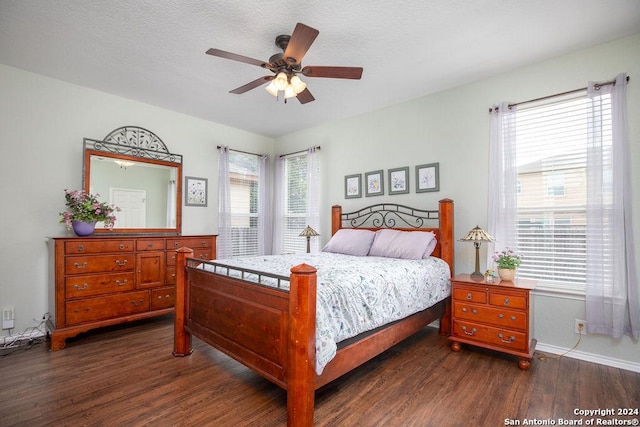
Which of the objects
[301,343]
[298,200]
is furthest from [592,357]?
[298,200]

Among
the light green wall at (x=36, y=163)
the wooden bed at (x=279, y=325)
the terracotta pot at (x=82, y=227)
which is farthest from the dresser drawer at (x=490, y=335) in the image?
the light green wall at (x=36, y=163)

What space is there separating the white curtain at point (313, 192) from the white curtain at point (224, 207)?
4.21 ft

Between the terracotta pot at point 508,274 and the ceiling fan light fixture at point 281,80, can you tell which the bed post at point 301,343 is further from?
the terracotta pot at point 508,274

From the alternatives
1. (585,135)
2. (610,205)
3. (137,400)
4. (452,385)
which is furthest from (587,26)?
(137,400)

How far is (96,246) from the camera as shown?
3.15m

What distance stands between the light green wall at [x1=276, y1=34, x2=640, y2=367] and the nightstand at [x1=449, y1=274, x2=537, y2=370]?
0.50 meters

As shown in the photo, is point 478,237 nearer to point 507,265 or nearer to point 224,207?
point 507,265

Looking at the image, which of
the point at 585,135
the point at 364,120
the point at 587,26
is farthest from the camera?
the point at 364,120

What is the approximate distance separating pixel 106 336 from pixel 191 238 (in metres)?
1.34

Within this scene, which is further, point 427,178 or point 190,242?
point 190,242

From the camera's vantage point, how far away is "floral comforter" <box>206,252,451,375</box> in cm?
185

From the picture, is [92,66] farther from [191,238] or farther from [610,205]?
[610,205]

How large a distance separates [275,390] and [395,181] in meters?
2.81

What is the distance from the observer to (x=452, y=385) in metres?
2.24
